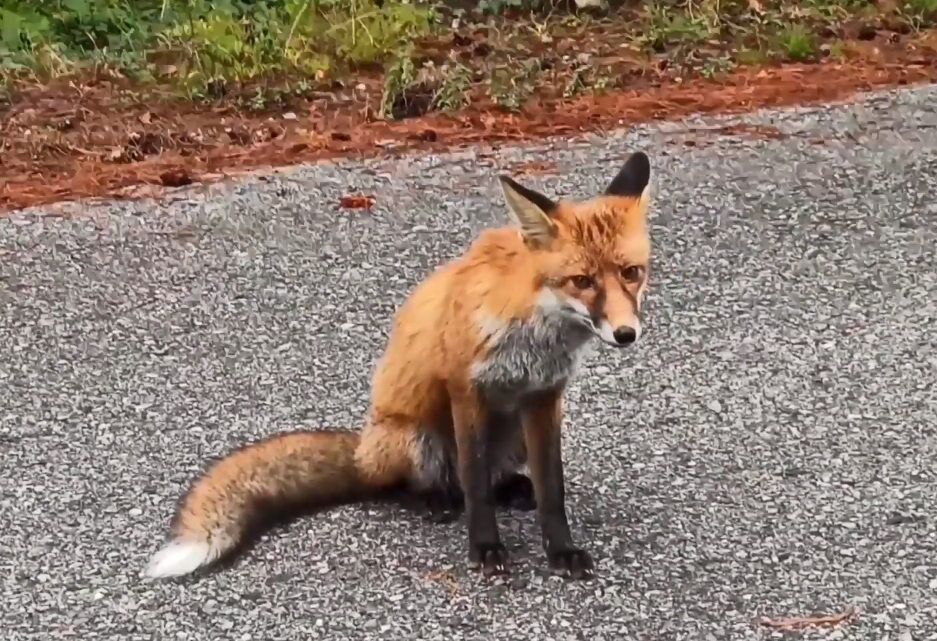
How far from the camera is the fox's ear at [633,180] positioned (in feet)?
12.3

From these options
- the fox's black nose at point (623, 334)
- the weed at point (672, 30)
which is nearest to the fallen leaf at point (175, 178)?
the weed at point (672, 30)

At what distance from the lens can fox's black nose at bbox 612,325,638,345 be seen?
10.8ft

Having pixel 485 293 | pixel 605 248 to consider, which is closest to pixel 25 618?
pixel 485 293

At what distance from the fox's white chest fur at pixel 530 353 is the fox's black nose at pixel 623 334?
0.81 feet

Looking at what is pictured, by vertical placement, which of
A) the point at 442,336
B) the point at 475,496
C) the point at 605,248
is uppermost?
the point at 605,248

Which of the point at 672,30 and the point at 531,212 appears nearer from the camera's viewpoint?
the point at 531,212

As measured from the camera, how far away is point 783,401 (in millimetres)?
4848

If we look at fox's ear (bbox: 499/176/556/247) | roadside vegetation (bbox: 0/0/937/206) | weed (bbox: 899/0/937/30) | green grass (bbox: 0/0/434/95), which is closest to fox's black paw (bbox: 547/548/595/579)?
fox's ear (bbox: 499/176/556/247)

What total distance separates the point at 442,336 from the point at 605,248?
0.59 meters

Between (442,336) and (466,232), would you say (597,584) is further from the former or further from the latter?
(466,232)

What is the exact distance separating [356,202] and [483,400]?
3.25 meters

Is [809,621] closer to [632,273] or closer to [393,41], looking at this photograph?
[632,273]

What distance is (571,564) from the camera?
12.4 ft

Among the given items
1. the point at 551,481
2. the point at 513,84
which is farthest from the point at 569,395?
the point at 513,84
